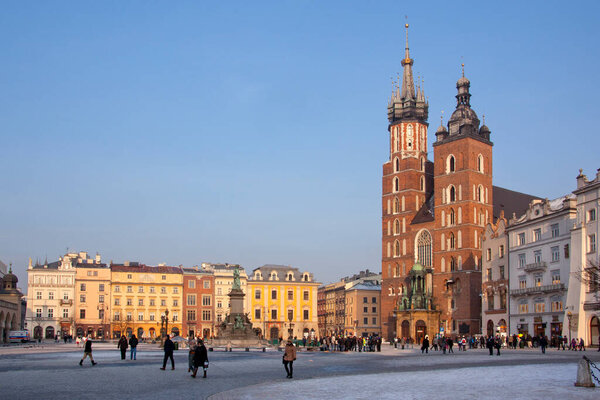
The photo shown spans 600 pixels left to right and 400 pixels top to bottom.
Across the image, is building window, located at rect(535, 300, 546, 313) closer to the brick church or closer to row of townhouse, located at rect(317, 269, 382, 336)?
the brick church

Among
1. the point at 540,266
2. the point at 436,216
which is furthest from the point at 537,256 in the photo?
the point at 436,216

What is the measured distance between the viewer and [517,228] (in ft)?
217

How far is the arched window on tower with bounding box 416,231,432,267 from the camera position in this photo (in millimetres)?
89562

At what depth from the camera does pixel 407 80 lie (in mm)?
103312

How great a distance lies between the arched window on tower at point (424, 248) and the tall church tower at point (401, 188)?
93 cm

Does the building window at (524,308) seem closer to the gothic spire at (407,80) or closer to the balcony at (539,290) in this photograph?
the balcony at (539,290)

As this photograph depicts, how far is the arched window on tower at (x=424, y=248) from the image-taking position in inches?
3526

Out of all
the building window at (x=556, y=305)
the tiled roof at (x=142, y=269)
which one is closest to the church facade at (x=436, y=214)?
→ the building window at (x=556, y=305)

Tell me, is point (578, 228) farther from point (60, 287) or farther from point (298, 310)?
point (60, 287)

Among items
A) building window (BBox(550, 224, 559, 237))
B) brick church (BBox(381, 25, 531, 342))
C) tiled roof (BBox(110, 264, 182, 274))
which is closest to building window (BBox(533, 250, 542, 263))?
building window (BBox(550, 224, 559, 237))

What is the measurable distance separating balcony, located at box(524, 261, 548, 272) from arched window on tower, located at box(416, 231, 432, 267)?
85.8ft

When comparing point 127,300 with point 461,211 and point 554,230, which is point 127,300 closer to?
point 461,211

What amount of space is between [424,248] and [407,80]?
27.1 m

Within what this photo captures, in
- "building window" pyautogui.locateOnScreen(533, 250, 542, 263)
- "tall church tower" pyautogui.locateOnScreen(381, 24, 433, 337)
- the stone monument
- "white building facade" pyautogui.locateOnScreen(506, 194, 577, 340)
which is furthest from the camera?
"tall church tower" pyautogui.locateOnScreen(381, 24, 433, 337)
